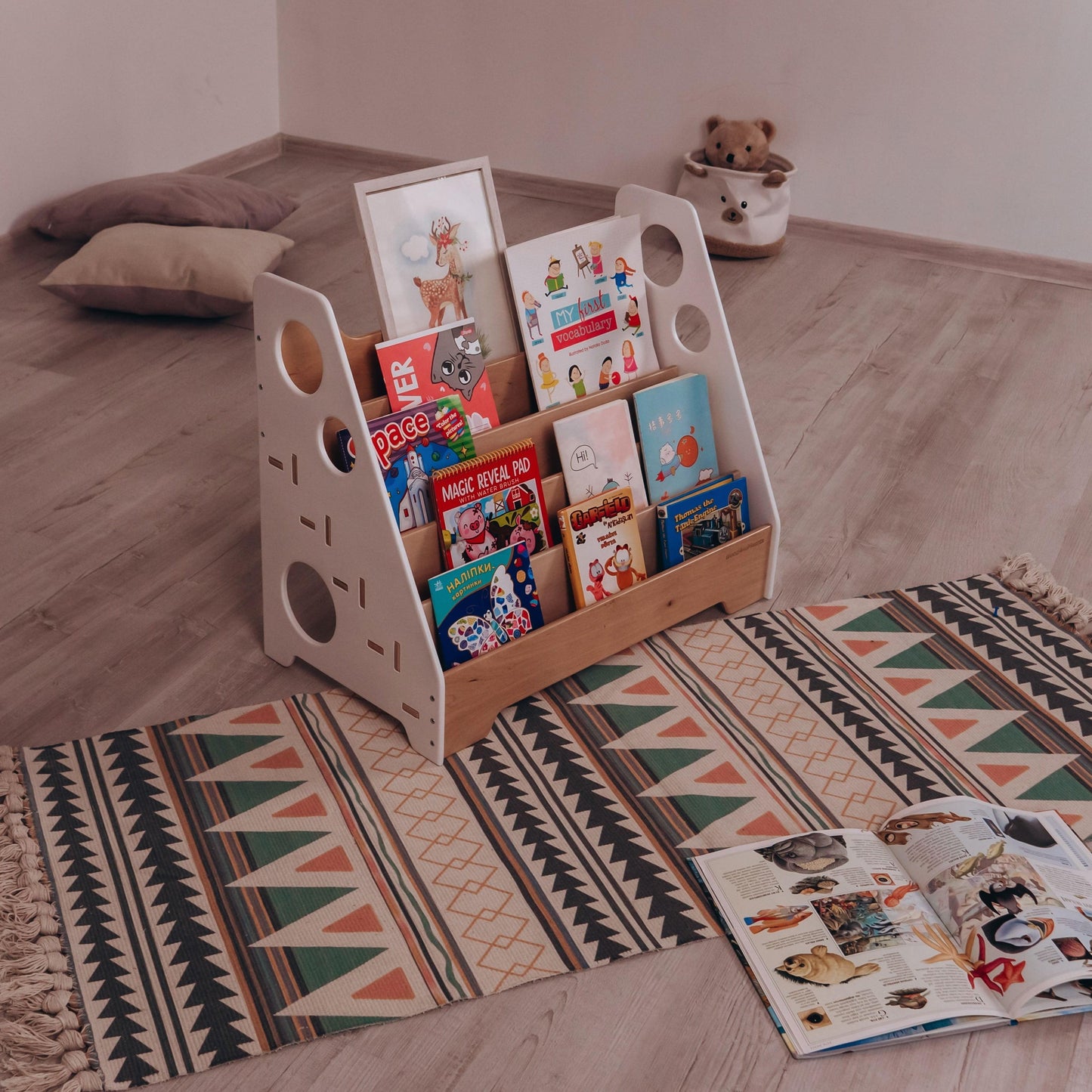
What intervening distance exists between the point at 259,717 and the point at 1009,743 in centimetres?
106

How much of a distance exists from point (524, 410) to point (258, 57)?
270 centimetres

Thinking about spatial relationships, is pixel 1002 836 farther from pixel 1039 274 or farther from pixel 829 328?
pixel 1039 274

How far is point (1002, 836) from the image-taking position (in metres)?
1.39

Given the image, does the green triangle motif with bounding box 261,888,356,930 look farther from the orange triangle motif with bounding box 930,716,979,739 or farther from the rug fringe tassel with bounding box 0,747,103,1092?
the orange triangle motif with bounding box 930,716,979,739

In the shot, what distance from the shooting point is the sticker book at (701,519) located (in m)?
1.75

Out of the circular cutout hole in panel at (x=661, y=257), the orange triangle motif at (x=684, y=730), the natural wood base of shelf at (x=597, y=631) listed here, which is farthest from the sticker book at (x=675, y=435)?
the circular cutout hole in panel at (x=661, y=257)

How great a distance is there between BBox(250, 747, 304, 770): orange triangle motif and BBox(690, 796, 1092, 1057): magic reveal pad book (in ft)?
1.77

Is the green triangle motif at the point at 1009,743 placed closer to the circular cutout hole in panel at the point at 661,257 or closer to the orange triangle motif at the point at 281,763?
the orange triangle motif at the point at 281,763

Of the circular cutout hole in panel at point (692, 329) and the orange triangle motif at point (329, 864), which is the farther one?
the circular cutout hole in panel at point (692, 329)

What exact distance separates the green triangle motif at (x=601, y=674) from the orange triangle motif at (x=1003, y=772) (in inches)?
20.2

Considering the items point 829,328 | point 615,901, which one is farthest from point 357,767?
point 829,328

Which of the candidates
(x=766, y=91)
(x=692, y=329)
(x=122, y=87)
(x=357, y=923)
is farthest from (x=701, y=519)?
(x=122, y=87)

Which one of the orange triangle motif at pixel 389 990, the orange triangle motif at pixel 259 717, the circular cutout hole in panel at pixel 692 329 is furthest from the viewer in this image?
the circular cutout hole in panel at pixel 692 329

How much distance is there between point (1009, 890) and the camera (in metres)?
1.30
